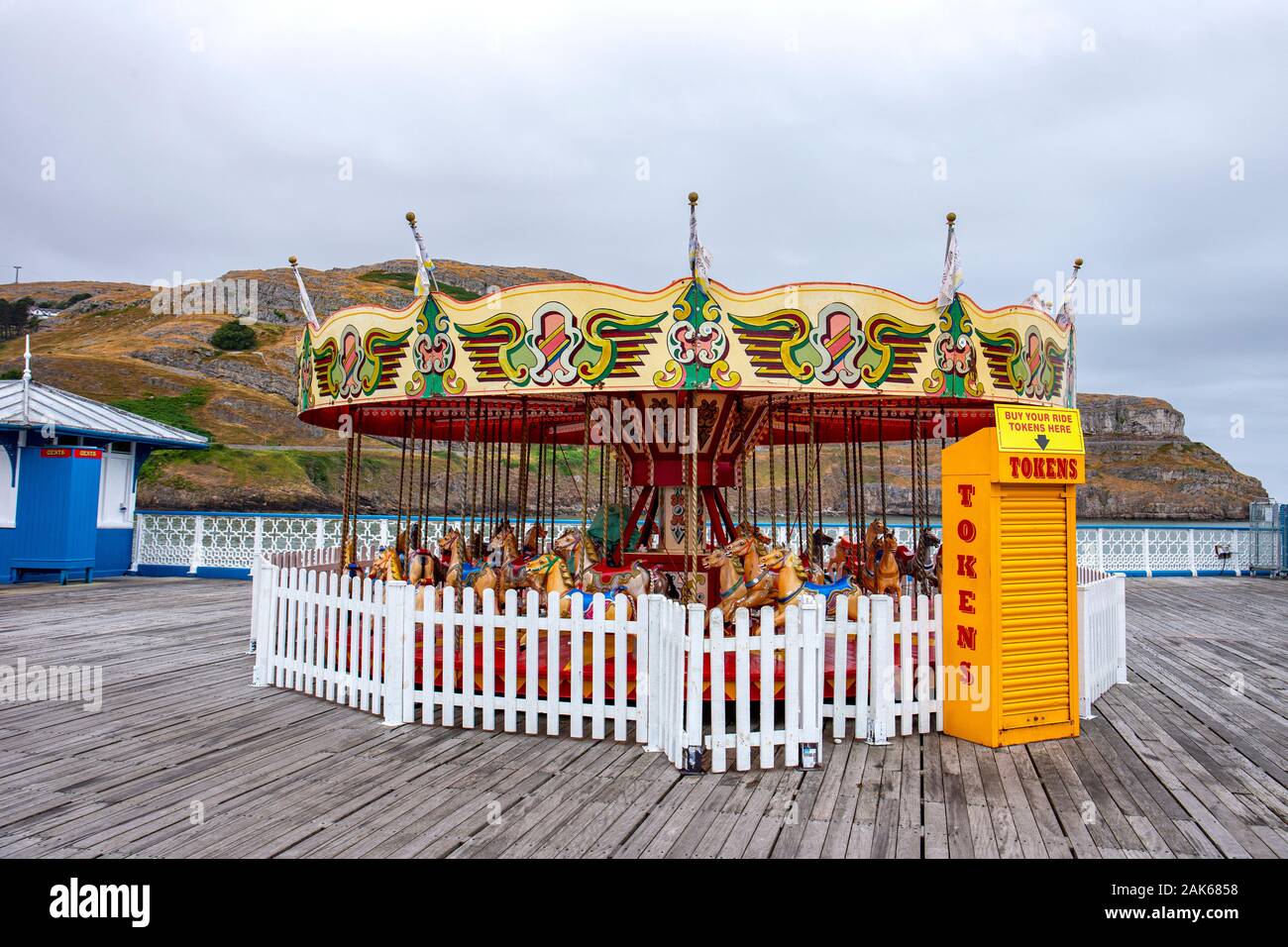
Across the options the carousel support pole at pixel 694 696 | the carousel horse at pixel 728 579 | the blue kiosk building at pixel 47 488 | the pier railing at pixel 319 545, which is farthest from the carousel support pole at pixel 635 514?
the blue kiosk building at pixel 47 488

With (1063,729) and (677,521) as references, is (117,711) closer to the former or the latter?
(677,521)

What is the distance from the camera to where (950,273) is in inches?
222

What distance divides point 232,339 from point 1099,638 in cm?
7421

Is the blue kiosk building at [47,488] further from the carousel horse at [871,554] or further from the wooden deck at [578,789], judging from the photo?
the carousel horse at [871,554]

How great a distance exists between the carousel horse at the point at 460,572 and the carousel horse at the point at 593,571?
627 millimetres

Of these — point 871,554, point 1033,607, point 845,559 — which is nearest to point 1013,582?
point 1033,607

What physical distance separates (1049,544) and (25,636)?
9555 millimetres

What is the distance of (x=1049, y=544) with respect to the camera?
484 centimetres

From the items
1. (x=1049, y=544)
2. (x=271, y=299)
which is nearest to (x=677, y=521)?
(x=1049, y=544)

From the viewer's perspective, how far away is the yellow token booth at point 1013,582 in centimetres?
463

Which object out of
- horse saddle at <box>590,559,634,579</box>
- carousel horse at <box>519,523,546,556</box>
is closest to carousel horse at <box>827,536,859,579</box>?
horse saddle at <box>590,559,634,579</box>

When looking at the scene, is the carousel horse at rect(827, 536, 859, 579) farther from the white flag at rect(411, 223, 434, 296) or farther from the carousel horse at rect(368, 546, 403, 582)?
the white flag at rect(411, 223, 434, 296)

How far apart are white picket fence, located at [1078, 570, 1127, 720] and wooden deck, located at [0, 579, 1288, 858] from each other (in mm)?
214

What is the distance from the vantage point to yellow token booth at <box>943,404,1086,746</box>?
4.63 meters
